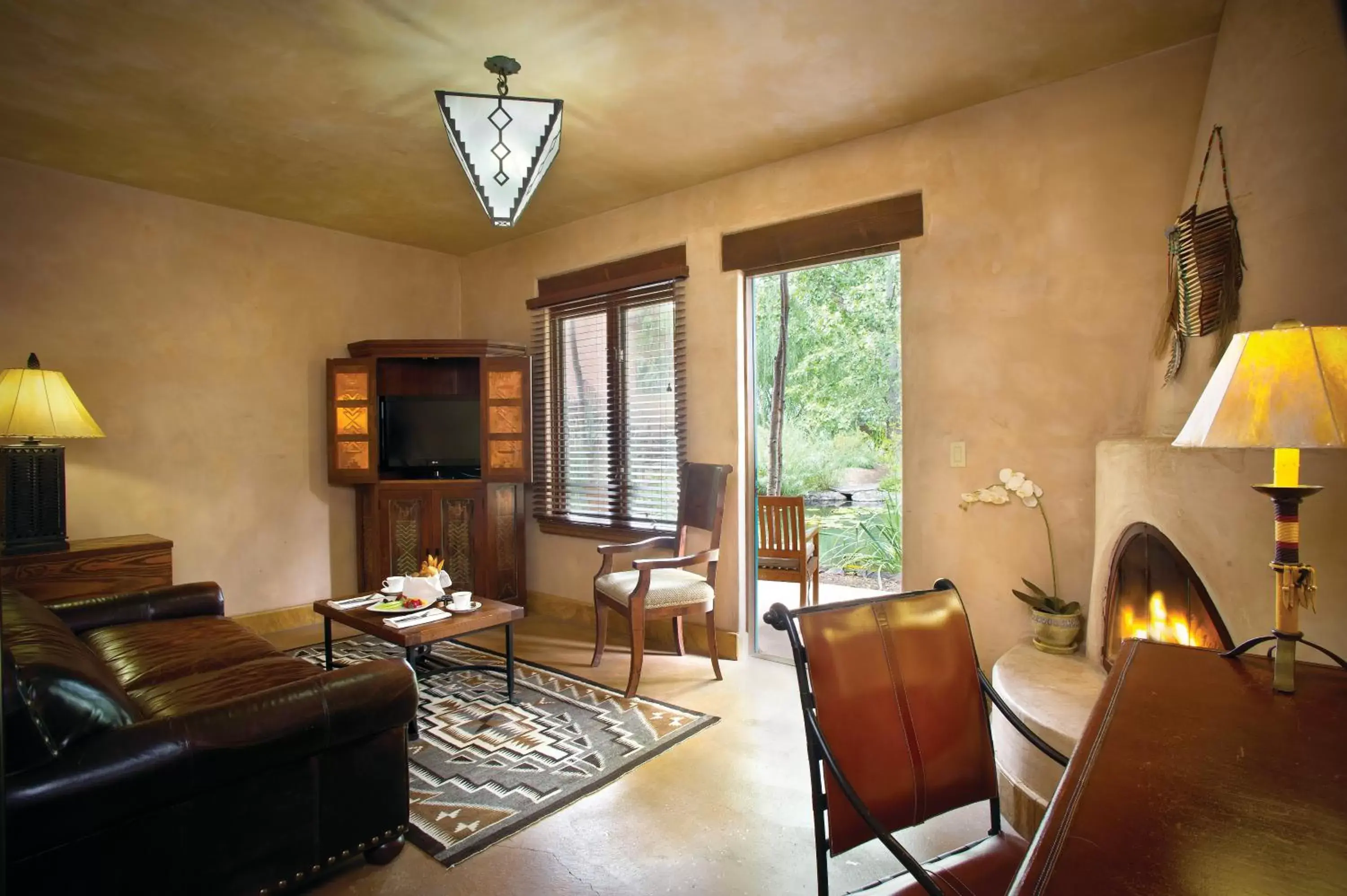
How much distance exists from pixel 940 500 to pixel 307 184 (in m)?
3.85

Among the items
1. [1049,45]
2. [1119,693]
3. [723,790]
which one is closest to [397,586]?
[723,790]

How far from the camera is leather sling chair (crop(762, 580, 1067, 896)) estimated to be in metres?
1.30

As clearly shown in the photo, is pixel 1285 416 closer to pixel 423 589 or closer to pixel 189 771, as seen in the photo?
pixel 189 771

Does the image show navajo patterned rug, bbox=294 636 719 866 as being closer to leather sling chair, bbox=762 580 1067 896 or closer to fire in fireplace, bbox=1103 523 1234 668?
leather sling chair, bbox=762 580 1067 896

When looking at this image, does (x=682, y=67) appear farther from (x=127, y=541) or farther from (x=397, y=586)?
(x=127, y=541)

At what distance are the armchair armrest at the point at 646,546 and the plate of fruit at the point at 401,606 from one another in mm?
1015

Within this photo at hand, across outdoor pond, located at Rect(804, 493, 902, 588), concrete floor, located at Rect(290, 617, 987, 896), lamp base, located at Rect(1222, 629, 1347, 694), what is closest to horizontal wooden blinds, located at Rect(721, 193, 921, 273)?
concrete floor, located at Rect(290, 617, 987, 896)

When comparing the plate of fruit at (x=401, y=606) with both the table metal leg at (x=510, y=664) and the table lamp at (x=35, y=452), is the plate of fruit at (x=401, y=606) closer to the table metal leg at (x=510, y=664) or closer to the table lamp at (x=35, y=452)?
the table metal leg at (x=510, y=664)

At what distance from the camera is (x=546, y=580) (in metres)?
4.92

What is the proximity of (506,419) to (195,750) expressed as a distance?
3.21 m

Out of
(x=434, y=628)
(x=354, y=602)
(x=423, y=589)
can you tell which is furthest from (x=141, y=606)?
(x=434, y=628)

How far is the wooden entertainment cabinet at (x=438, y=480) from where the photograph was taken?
4652 mm

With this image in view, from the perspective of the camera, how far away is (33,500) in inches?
132

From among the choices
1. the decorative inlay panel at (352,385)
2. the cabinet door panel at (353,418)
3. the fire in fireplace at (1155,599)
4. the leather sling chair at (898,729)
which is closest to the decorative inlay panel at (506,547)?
the cabinet door panel at (353,418)
